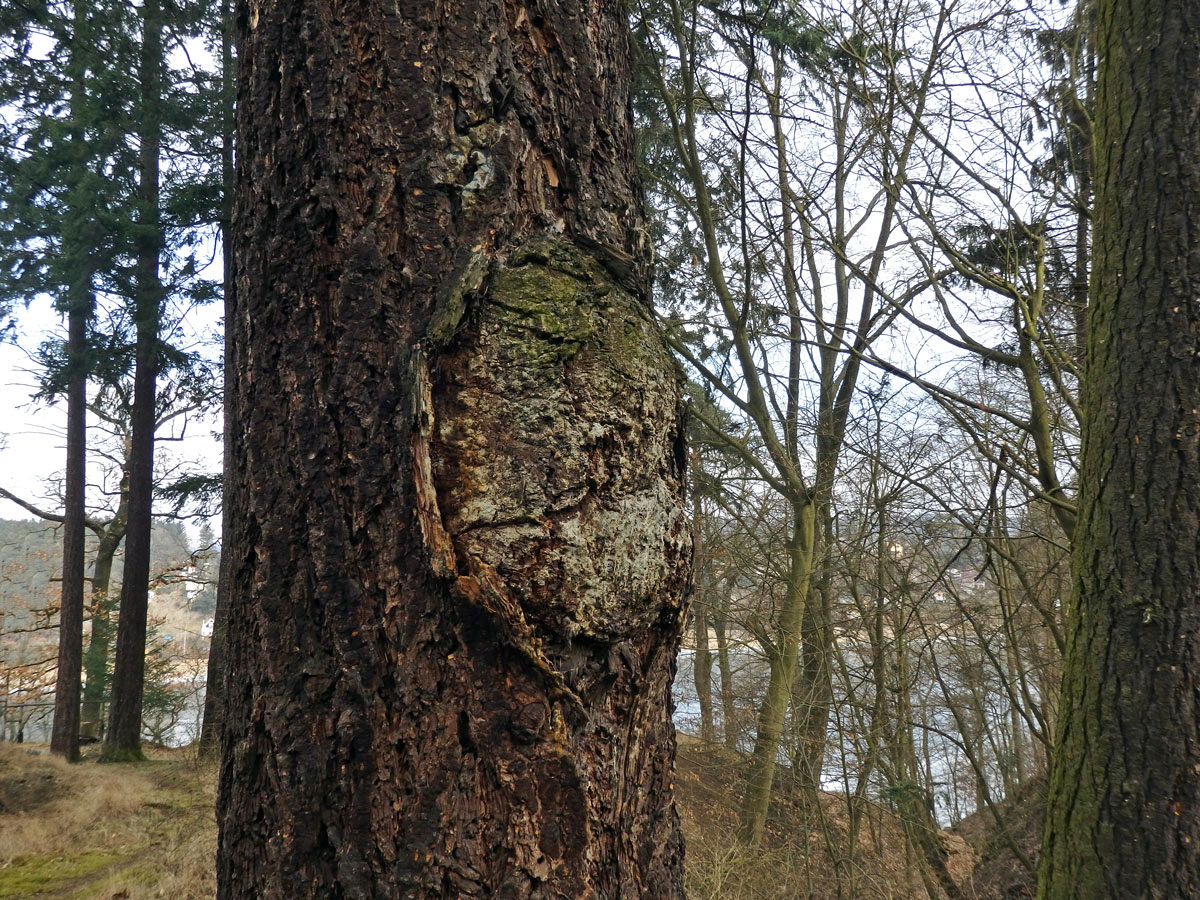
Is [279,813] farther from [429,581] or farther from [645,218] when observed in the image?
[645,218]

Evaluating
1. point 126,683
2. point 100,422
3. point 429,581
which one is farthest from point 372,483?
point 100,422

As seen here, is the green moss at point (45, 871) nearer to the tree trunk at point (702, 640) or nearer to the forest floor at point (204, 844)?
the forest floor at point (204, 844)

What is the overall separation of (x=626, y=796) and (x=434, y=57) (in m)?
0.98

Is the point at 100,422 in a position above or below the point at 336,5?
above

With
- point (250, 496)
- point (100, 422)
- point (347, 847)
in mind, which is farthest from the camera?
point (100, 422)

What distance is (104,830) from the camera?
26.7 feet

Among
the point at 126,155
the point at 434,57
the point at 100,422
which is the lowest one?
the point at 434,57

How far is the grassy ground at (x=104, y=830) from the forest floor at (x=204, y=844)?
14mm

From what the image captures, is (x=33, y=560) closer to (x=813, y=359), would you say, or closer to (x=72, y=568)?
(x=72, y=568)

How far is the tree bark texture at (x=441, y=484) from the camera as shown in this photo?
2.93 ft

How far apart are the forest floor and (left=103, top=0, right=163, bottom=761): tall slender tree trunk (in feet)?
5.96

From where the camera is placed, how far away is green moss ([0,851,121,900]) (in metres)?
6.39

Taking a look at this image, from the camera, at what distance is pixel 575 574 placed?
94 cm

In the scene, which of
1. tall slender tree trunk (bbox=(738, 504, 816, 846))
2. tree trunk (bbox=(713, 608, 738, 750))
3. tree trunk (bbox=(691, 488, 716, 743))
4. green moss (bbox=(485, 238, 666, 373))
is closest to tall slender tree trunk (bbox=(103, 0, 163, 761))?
tree trunk (bbox=(691, 488, 716, 743))
